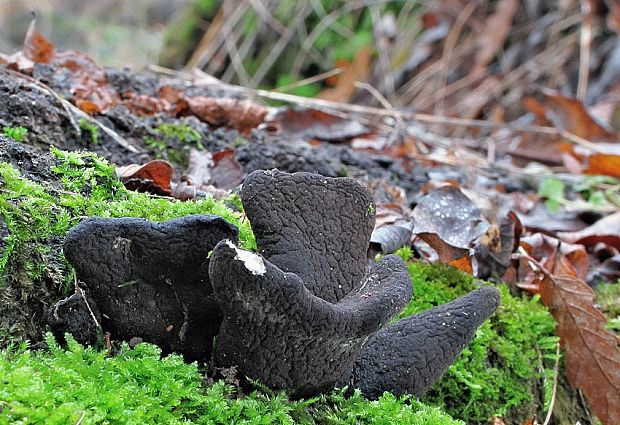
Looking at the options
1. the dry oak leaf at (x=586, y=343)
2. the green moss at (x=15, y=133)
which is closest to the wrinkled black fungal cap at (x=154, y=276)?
the green moss at (x=15, y=133)

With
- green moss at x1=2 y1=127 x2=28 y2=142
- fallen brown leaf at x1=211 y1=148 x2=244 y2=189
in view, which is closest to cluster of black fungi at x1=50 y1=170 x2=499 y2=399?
green moss at x1=2 y1=127 x2=28 y2=142

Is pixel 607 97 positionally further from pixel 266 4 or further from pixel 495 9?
pixel 266 4

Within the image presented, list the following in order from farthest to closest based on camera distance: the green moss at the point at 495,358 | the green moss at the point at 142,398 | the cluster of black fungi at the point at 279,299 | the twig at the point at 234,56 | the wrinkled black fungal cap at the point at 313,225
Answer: the twig at the point at 234,56, the green moss at the point at 495,358, the wrinkled black fungal cap at the point at 313,225, the cluster of black fungi at the point at 279,299, the green moss at the point at 142,398

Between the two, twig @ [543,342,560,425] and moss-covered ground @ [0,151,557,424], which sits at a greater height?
moss-covered ground @ [0,151,557,424]

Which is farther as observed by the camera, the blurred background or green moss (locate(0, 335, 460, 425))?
the blurred background

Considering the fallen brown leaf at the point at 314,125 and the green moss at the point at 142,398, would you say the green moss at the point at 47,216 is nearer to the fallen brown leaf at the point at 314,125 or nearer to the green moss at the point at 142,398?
the green moss at the point at 142,398

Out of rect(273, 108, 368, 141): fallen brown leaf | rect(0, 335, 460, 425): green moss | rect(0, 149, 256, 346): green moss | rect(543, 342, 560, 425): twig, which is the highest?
rect(273, 108, 368, 141): fallen brown leaf

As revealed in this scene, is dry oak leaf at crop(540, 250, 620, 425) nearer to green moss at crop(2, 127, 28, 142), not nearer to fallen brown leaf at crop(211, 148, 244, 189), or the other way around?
fallen brown leaf at crop(211, 148, 244, 189)

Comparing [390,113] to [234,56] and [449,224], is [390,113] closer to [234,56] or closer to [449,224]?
[449,224]
